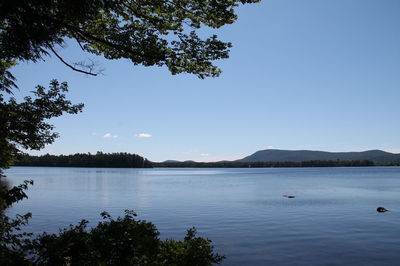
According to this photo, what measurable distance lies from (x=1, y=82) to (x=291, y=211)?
127 ft

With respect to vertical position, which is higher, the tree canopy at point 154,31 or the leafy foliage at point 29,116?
the tree canopy at point 154,31

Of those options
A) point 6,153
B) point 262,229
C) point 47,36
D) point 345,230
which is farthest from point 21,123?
point 345,230

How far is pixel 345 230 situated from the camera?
30297 millimetres

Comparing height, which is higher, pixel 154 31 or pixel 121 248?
pixel 154 31

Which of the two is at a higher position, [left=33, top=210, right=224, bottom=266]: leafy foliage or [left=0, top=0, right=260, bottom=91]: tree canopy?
[left=0, top=0, right=260, bottom=91]: tree canopy

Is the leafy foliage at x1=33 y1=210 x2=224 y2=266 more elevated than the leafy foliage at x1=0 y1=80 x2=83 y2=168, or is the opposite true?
the leafy foliage at x1=0 y1=80 x2=83 y2=168

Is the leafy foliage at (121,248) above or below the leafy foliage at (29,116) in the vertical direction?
below

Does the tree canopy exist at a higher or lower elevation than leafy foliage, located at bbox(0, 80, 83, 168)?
higher

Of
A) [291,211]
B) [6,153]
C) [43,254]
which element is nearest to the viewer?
[43,254]

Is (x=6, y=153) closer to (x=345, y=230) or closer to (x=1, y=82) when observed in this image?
(x=1, y=82)

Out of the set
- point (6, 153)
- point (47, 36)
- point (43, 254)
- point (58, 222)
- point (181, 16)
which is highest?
point (181, 16)

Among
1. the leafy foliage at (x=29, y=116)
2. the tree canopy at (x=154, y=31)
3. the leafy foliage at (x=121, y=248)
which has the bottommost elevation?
the leafy foliage at (x=121, y=248)

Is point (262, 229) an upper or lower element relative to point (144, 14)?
lower

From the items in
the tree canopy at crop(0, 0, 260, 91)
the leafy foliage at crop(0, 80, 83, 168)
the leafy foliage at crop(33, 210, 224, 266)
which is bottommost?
the leafy foliage at crop(33, 210, 224, 266)
